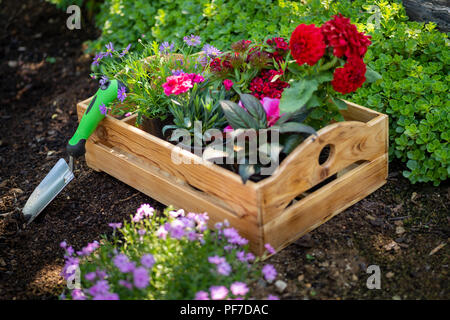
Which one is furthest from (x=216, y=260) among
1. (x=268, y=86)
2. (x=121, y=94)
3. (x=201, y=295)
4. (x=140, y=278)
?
(x=121, y=94)

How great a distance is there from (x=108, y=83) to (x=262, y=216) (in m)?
1.13

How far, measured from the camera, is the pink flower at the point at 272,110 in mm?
2355

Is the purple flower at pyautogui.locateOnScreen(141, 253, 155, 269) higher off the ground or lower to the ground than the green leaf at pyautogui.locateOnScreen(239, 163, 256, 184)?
lower

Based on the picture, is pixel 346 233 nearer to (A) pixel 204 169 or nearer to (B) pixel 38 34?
(A) pixel 204 169

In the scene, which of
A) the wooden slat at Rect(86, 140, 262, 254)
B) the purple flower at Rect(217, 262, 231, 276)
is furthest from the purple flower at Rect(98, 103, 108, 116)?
the purple flower at Rect(217, 262, 231, 276)

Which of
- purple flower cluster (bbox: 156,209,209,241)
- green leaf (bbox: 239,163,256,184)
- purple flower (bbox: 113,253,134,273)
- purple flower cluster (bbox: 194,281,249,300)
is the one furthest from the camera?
green leaf (bbox: 239,163,256,184)

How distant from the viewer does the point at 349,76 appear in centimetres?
222

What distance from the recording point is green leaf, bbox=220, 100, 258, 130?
2277 millimetres

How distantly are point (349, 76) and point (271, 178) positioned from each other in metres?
0.54

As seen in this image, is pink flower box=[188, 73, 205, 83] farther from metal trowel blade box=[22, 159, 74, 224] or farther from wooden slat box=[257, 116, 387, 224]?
metal trowel blade box=[22, 159, 74, 224]

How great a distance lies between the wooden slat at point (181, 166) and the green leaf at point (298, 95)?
0.35 metres

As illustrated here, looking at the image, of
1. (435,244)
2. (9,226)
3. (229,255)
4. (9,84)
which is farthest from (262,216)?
(9,84)

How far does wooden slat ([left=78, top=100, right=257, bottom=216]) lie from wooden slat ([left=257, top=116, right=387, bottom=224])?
100 millimetres

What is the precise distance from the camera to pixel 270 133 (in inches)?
90.4
